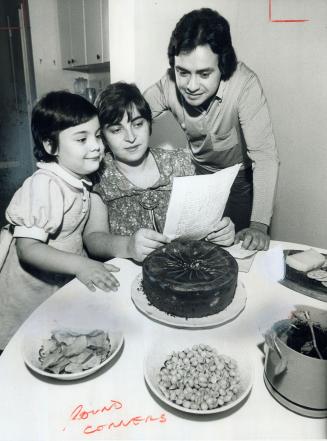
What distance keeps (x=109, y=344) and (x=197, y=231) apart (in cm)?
44

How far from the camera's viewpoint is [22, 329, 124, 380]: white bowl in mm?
624

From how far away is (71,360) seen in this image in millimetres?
678

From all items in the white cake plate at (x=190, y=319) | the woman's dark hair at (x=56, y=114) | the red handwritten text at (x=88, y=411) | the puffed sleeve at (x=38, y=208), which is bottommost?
the red handwritten text at (x=88, y=411)

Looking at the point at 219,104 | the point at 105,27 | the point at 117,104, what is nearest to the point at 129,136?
the point at 117,104

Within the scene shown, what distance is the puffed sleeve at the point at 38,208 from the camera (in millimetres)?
1080

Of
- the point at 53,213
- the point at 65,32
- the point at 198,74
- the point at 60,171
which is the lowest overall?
the point at 53,213

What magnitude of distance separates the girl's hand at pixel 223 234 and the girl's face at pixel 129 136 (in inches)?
17.5

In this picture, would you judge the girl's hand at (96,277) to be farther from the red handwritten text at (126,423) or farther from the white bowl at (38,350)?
the red handwritten text at (126,423)

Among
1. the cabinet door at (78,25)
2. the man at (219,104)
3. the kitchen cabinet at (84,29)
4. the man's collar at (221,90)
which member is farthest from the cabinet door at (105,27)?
the man's collar at (221,90)

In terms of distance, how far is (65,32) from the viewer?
2.17 metres

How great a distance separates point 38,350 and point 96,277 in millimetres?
286

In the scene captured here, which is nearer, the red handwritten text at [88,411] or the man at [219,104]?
the red handwritten text at [88,411]

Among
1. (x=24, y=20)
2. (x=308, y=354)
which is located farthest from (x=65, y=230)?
(x=308, y=354)

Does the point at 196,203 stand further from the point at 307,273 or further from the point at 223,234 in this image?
the point at 307,273
